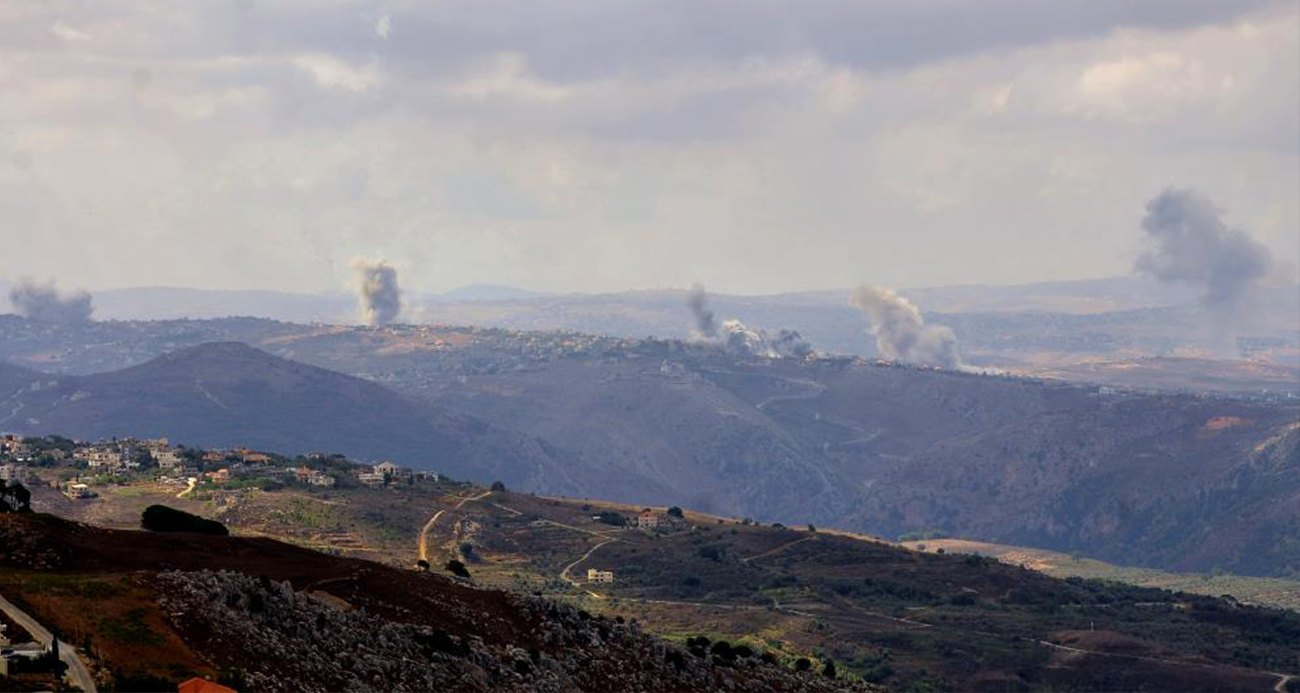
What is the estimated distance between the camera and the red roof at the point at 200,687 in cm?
8162

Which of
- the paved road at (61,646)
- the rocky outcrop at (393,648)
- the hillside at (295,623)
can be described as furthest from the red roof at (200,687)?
the rocky outcrop at (393,648)

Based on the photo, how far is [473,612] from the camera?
127688 millimetres

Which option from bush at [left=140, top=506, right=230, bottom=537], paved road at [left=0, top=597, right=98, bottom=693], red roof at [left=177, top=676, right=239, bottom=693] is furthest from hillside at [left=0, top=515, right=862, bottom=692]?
bush at [left=140, top=506, right=230, bottom=537]

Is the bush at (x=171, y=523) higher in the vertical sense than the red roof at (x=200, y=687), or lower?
lower

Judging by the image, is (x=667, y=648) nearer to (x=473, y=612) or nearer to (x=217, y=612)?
(x=473, y=612)

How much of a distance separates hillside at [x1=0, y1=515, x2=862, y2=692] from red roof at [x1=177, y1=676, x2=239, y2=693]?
2.26 m

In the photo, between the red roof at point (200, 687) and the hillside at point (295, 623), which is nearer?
the red roof at point (200, 687)

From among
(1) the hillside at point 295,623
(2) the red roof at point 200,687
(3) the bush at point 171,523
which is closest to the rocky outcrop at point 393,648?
(1) the hillside at point 295,623

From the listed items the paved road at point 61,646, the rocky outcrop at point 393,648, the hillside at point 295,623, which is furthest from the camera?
the rocky outcrop at point 393,648

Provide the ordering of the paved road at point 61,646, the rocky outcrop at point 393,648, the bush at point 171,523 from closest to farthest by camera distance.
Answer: the paved road at point 61,646, the rocky outcrop at point 393,648, the bush at point 171,523

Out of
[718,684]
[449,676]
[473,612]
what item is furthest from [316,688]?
[718,684]

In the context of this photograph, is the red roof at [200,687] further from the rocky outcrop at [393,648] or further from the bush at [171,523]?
the bush at [171,523]

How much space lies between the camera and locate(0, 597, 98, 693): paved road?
273 feet

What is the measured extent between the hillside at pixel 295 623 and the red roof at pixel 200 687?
226 centimetres
